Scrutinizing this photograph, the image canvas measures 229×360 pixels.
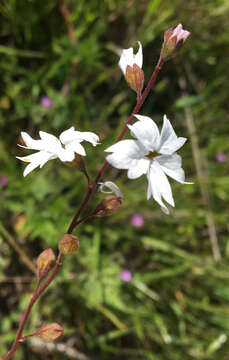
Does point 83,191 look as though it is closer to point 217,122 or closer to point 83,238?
point 83,238

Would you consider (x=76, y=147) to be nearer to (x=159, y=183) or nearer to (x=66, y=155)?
(x=66, y=155)

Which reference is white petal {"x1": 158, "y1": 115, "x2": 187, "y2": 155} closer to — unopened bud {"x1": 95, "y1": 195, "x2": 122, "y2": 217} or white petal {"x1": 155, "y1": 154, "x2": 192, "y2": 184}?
white petal {"x1": 155, "y1": 154, "x2": 192, "y2": 184}

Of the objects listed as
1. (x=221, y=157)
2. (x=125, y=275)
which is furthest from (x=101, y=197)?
(x=221, y=157)

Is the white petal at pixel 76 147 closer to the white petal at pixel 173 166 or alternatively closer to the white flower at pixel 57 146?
the white flower at pixel 57 146

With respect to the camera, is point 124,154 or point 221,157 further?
point 221,157

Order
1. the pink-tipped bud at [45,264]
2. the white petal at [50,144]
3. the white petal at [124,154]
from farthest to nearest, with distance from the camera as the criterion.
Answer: the pink-tipped bud at [45,264]
the white petal at [50,144]
the white petal at [124,154]

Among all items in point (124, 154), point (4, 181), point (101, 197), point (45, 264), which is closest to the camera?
point (124, 154)

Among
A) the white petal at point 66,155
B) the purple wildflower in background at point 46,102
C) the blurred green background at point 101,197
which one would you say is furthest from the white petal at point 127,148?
the purple wildflower in background at point 46,102
